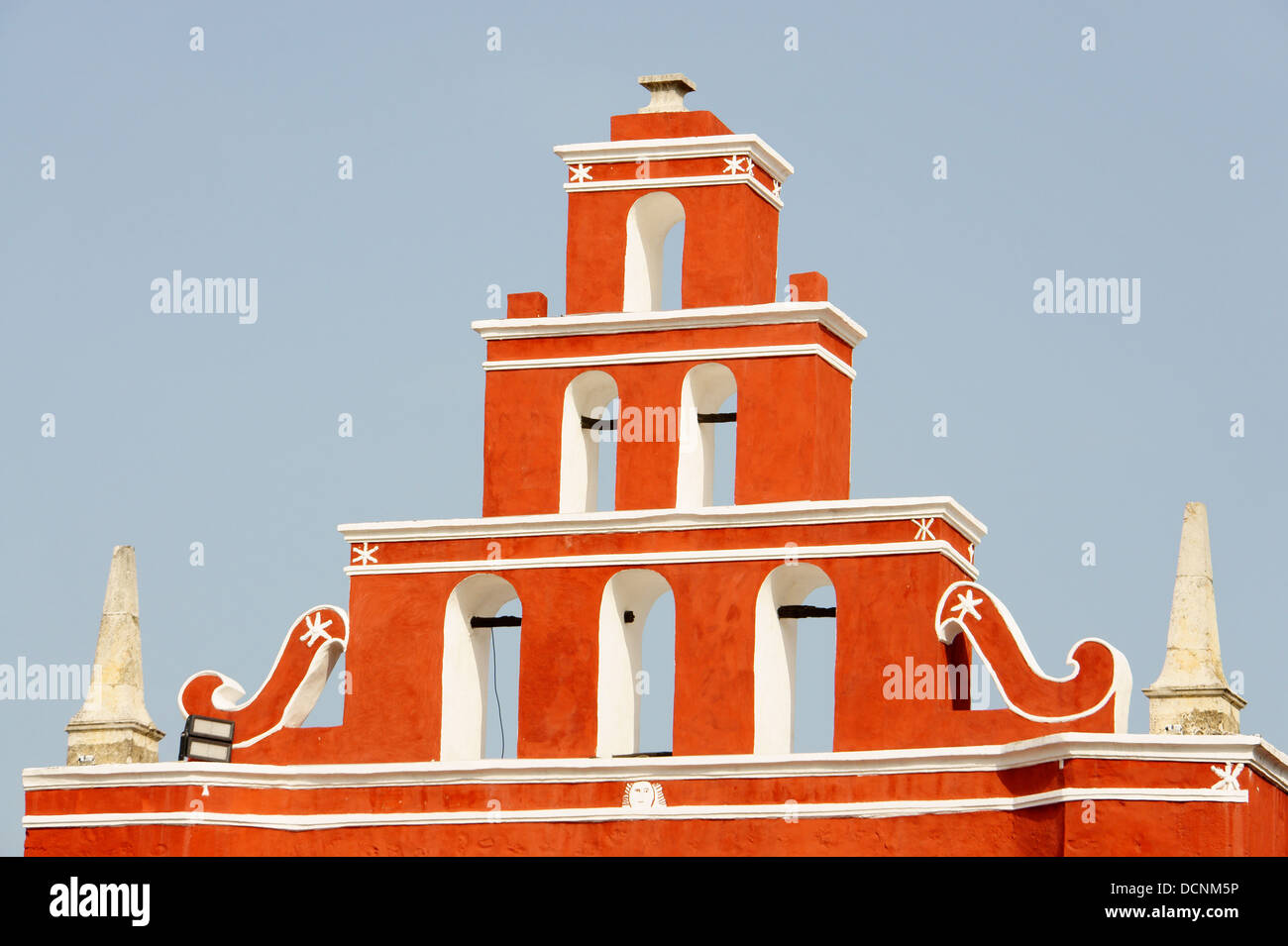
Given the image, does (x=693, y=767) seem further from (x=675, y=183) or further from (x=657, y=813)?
(x=675, y=183)

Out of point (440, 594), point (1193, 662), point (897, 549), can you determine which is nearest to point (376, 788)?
point (440, 594)

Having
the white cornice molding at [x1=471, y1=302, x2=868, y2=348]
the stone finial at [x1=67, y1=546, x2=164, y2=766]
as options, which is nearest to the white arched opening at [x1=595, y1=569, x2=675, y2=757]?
the white cornice molding at [x1=471, y1=302, x2=868, y2=348]

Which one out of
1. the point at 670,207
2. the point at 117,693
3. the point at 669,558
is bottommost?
the point at 117,693

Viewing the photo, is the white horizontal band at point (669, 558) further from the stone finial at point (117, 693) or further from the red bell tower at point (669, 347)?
the stone finial at point (117, 693)

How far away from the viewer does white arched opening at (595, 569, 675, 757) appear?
39.0 m

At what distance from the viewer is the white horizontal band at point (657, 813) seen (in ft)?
116

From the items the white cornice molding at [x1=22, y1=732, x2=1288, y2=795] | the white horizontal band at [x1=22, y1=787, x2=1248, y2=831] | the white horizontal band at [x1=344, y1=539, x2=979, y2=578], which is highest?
the white horizontal band at [x1=344, y1=539, x2=979, y2=578]

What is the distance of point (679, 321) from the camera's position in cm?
3975

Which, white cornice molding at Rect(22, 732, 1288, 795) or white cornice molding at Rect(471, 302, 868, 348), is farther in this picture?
white cornice molding at Rect(471, 302, 868, 348)

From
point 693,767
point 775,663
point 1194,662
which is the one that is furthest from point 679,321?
point 1194,662

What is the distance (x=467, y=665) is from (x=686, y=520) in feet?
10.7

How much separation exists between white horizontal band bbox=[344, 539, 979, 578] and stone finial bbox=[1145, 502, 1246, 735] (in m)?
2.65

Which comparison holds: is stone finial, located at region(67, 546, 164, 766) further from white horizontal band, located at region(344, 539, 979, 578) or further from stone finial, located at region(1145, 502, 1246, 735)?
stone finial, located at region(1145, 502, 1246, 735)

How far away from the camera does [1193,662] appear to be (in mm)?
36906
